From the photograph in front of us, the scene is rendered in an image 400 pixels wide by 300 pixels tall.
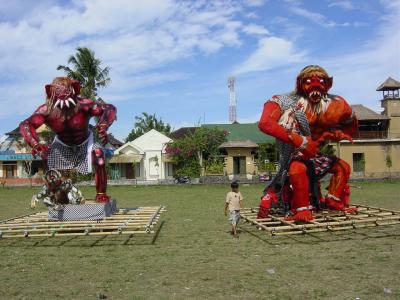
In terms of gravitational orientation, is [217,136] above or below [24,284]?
above

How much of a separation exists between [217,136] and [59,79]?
25.4 metres

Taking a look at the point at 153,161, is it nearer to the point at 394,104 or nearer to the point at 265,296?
the point at 394,104

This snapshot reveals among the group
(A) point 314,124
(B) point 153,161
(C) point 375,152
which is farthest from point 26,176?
(A) point 314,124

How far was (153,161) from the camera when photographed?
3941 cm

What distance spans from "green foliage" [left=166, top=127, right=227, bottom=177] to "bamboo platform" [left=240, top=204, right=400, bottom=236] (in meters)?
24.2

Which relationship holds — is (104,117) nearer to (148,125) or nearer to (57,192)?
(57,192)

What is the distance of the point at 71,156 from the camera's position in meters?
10.1

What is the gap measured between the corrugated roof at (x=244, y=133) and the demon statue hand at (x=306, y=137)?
94.1 feet

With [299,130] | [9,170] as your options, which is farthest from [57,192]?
[9,170]

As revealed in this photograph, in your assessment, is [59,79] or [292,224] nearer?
[292,224]

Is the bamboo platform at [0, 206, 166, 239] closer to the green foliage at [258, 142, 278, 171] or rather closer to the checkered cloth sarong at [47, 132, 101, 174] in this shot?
the checkered cloth sarong at [47, 132, 101, 174]

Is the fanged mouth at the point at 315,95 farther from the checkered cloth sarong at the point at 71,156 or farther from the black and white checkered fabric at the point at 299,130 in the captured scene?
the checkered cloth sarong at the point at 71,156

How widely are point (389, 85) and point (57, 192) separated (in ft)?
110

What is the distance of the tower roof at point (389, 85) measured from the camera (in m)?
37.2
